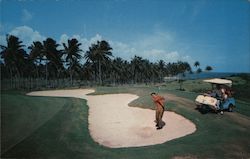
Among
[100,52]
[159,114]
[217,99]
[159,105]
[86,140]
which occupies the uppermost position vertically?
[100,52]

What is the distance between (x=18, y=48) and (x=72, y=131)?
186 feet

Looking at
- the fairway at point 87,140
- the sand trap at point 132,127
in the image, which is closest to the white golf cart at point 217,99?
the fairway at point 87,140

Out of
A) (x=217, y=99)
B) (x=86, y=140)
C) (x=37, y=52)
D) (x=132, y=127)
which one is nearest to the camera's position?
(x=86, y=140)

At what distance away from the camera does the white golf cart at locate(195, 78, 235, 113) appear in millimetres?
18500

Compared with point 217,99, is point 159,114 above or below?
below

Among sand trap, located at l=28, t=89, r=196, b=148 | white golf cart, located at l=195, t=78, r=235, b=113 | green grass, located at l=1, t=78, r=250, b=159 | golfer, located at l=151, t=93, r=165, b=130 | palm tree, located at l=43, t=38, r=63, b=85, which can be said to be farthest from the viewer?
palm tree, located at l=43, t=38, r=63, b=85

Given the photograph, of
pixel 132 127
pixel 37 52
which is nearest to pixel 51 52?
Result: pixel 37 52

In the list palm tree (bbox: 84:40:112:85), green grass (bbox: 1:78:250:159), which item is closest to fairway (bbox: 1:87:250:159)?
green grass (bbox: 1:78:250:159)

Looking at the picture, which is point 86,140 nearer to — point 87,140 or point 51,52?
point 87,140

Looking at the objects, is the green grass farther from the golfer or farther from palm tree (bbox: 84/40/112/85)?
palm tree (bbox: 84/40/112/85)

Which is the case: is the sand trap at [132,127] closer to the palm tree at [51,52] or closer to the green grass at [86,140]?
the green grass at [86,140]

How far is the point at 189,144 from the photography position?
40.2ft

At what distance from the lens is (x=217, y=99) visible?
18.7m

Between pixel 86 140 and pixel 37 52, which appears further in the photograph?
pixel 37 52
